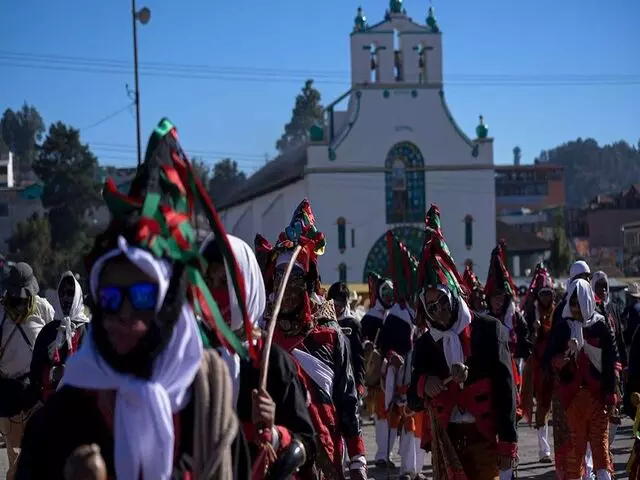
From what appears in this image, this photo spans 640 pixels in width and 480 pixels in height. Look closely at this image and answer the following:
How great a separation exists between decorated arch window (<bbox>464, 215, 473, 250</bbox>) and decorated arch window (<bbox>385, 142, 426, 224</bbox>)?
6.98 feet

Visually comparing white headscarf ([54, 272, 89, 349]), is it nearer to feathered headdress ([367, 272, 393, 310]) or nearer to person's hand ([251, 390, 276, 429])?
person's hand ([251, 390, 276, 429])

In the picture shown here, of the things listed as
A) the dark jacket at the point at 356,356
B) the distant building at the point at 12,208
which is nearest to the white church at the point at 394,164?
the distant building at the point at 12,208

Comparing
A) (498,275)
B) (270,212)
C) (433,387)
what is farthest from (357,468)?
(270,212)

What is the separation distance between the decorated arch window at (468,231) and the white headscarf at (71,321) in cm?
4146

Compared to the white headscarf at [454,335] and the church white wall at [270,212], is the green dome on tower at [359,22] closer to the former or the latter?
the church white wall at [270,212]

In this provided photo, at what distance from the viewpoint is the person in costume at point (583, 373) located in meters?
9.42

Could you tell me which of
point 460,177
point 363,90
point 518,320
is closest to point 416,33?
point 363,90

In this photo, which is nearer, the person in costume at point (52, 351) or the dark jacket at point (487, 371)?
the dark jacket at point (487, 371)

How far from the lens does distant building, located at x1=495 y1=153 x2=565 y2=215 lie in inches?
4405

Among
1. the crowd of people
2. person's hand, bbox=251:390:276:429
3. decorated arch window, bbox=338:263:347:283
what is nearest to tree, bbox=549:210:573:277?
decorated arch window, bbox=338:263:347:283

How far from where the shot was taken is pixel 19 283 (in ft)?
31.9

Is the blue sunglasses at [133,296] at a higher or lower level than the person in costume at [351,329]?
higher

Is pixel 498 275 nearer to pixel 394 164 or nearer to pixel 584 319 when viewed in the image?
pixel 584 319

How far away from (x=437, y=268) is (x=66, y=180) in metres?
58.9
